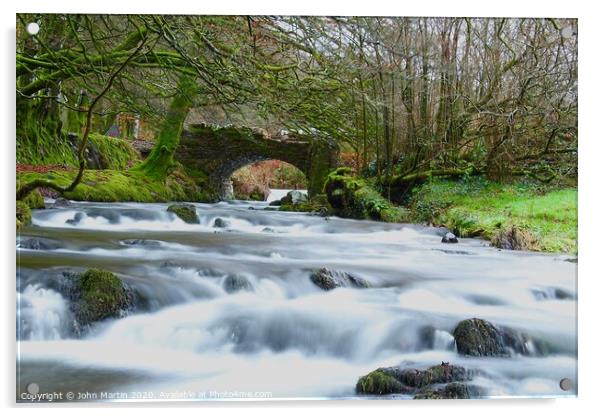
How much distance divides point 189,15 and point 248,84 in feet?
1.53

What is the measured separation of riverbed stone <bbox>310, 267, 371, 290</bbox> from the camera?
2.98 m

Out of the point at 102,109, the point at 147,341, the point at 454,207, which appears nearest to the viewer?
the point at 147,341

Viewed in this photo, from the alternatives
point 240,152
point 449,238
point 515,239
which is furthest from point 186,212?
point 515,239

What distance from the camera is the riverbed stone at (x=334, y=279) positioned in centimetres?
298

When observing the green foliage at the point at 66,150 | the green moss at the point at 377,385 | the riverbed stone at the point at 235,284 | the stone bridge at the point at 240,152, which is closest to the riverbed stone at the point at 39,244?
the green foliage at the point at 66,150

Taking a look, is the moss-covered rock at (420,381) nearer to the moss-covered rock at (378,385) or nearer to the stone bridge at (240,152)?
the moss-covered rock at (378,385)

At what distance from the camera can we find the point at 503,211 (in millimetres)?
3189

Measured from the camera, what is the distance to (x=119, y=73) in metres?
3.02

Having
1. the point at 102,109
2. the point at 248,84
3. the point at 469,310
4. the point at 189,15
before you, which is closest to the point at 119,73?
the point at 102,109

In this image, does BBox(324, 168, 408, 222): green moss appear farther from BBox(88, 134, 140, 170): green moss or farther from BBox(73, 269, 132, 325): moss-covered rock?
BBox(73, 269, 132, 325): moss-covered rock

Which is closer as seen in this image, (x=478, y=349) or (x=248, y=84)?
(x=478, y=349)

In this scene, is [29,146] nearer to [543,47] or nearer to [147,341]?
[147,341]

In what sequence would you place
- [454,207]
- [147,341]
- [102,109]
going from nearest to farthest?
1. [147,341]
2. [102,109]
3. [454,207]

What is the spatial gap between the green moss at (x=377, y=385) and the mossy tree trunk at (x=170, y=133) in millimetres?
1519
